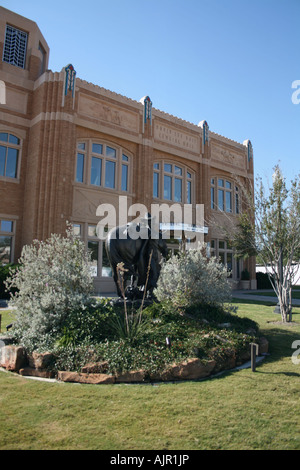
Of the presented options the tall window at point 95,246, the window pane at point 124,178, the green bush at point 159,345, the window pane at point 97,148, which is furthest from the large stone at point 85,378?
the window pane at point 124,178

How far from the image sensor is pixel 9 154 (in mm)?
18266

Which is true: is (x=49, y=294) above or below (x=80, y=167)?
below

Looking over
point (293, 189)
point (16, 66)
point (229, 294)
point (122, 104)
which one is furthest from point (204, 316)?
point (16, 66)

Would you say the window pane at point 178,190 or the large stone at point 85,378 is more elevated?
the window pane at point 178,190

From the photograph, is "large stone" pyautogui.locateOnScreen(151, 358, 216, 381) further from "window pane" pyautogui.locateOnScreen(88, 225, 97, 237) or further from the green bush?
"window pane" pyautogui.locateOnScreen(88, 225, 97, 237)

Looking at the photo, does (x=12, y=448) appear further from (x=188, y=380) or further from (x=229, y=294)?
(x=229, y=294)

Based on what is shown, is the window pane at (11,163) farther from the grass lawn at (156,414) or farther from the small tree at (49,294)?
the grass lawn at (156,414)

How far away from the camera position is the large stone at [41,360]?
5.17m

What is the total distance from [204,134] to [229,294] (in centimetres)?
1911

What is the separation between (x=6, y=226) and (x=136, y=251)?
11.9m

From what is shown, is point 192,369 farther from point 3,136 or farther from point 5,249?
point 3,136

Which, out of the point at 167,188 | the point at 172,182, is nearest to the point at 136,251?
the point at 167,188

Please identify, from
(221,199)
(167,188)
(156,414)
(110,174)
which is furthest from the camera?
(221,199)

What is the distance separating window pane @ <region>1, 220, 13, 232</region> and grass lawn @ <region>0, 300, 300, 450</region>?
13900mm
